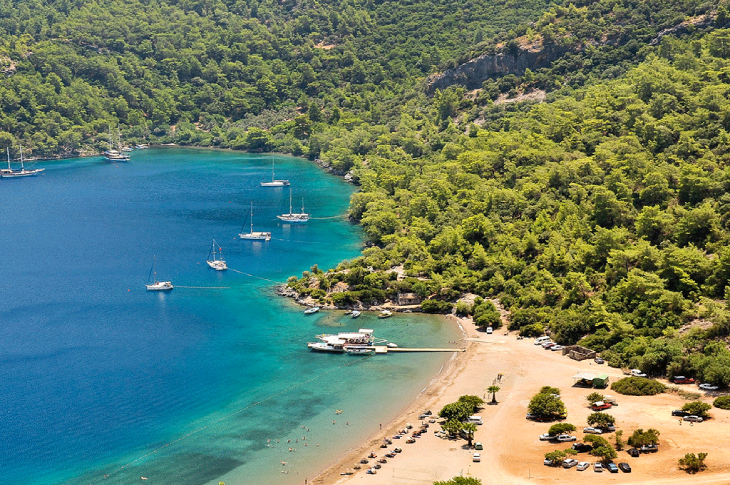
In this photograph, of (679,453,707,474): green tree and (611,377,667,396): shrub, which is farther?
(611,377,667,396): shrub

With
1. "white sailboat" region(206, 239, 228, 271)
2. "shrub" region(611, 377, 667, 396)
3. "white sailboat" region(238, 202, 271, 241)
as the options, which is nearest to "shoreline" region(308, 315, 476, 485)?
"shrub" region(611, 377, 667, 396)

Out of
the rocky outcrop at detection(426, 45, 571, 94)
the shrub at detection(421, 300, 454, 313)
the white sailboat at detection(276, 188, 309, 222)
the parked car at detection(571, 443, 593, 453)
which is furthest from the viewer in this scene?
the rocky outcrop at detection(426, 45, 571, 94)

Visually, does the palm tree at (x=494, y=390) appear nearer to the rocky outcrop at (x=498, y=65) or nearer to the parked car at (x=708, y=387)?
the parked car at (x=708, y=387)

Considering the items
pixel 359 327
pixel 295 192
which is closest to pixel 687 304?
pixel 359 327

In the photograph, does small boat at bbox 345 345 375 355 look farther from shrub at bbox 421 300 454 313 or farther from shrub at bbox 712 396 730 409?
shrub at bbox 712 396 730 409

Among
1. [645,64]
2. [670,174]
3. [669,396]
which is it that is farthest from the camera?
[645,64]

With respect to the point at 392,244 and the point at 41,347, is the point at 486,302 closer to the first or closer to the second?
the point at 392,244
